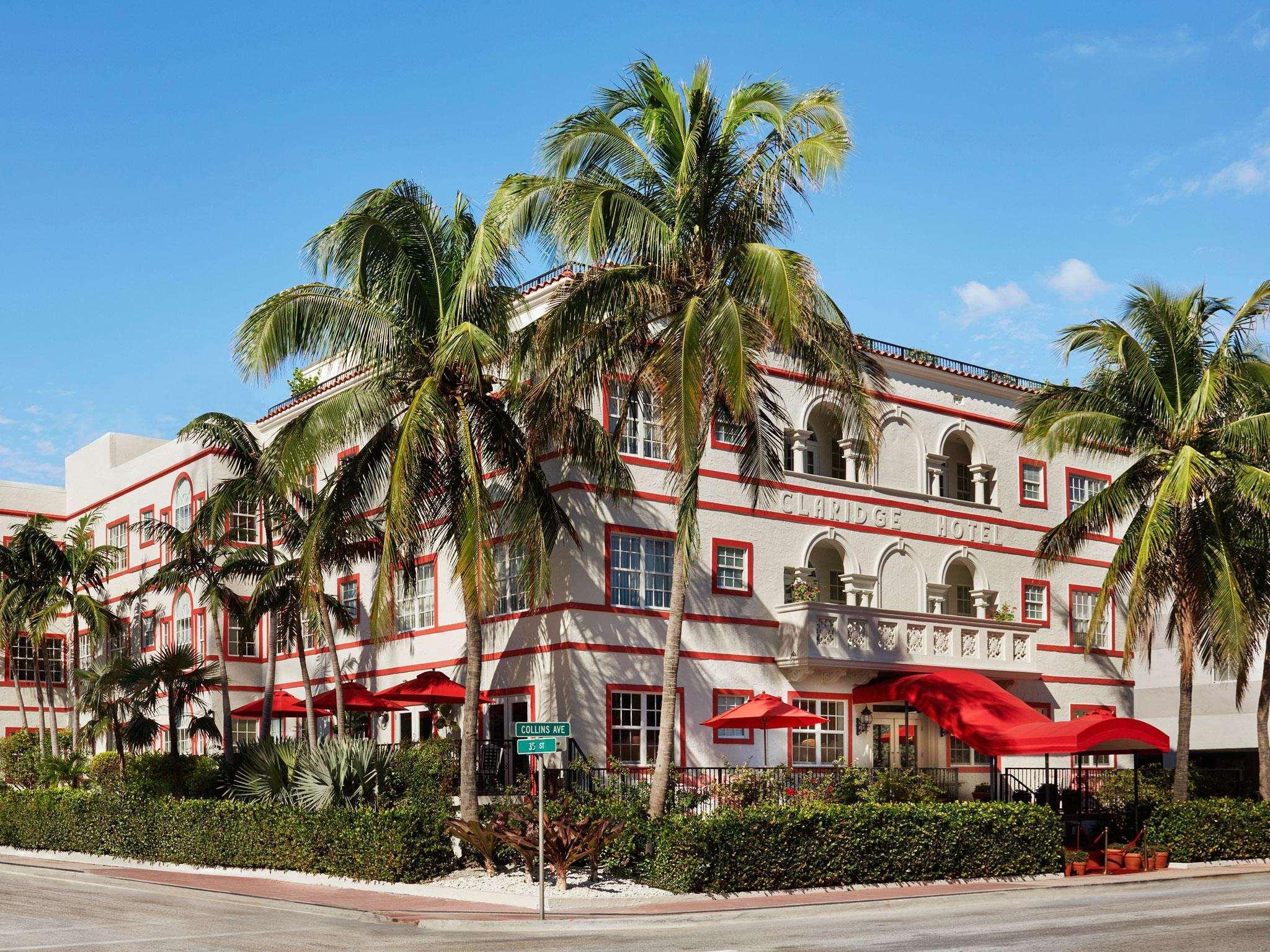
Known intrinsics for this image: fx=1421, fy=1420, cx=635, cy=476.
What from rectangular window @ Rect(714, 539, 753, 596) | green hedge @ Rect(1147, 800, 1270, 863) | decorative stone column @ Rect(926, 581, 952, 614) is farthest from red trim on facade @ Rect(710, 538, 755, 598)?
green hedge @ Rect(1147, 800, 1270, 863)

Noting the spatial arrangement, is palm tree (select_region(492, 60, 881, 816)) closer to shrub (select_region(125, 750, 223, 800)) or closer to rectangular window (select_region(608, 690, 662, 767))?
rectangular window (select_region(608, 690, 662, 767))

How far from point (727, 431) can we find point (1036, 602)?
13.5m

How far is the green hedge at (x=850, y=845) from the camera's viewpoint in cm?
2184

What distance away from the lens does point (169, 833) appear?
27.8 m

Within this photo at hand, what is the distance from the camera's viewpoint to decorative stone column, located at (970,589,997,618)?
36719mm

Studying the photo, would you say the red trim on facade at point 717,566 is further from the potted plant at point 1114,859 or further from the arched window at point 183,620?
the arched window at point 183,620

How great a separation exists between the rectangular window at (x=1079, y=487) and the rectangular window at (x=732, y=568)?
12399mm

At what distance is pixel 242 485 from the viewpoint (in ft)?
106

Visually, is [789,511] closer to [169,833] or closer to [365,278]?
[365,278]

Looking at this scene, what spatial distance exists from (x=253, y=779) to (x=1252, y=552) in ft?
69.7

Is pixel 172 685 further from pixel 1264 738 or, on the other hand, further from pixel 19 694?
pixel 1264 738

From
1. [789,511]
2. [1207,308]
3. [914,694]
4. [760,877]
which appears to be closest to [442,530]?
[789,511]

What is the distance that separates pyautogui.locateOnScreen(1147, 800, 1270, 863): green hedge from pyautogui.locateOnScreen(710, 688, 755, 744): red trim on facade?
825 centimetres

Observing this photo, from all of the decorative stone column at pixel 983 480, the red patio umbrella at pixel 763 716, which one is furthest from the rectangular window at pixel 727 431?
the decorative stone column at pixel 983 480
